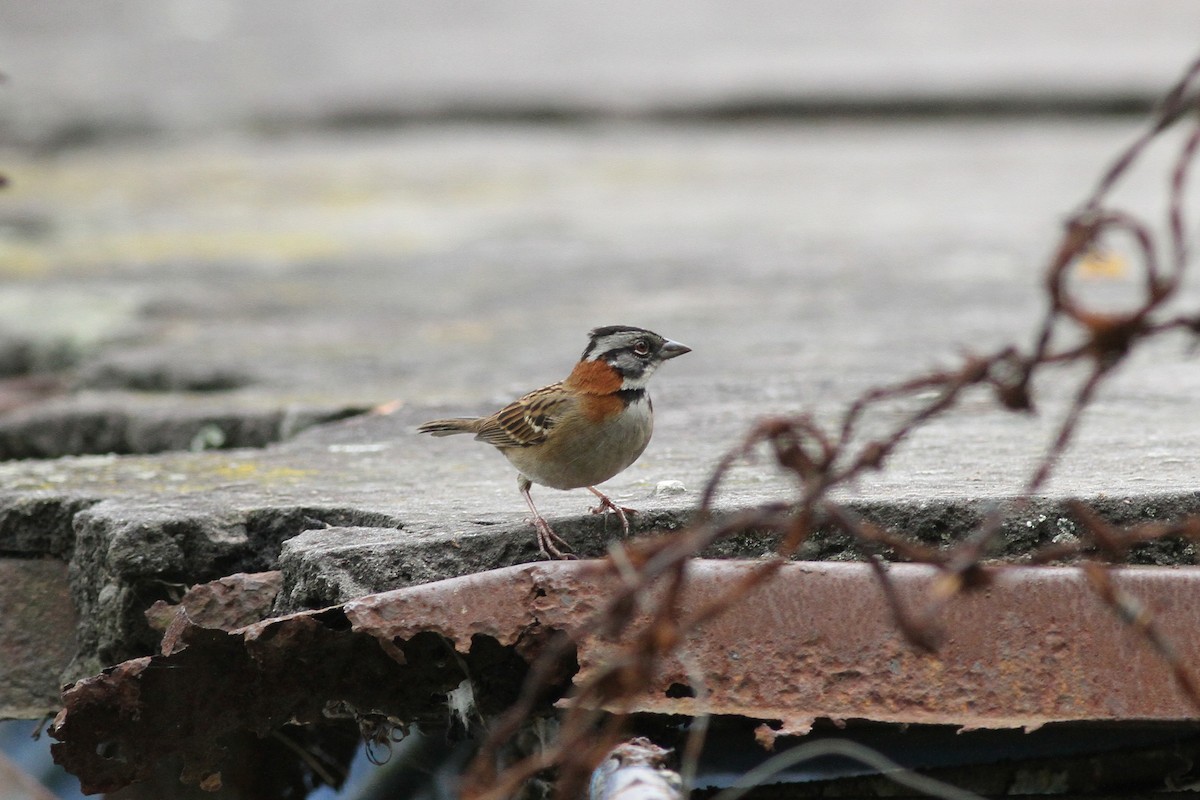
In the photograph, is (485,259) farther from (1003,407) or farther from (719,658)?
(1003,407)

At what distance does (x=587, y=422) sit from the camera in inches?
132

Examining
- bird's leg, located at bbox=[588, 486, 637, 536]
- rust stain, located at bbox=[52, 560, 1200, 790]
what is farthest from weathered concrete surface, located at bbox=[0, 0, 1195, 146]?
rust stain, located at bbox=[52, 560, 1200, 790]

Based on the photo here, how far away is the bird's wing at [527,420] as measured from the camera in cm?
338

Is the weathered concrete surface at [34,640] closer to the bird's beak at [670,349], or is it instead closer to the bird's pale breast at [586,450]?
the bird's pale breast at [586,450]

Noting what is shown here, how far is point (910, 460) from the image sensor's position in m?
3.35

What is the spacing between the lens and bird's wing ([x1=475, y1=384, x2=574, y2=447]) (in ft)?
11.1

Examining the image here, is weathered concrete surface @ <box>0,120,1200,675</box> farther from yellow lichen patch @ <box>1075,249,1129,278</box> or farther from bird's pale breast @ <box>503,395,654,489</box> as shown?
yellow lichen patch @ <box>1075,249,1129,278</box>

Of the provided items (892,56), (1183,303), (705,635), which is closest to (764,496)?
(705,635)

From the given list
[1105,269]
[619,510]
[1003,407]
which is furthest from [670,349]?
[1105,269]

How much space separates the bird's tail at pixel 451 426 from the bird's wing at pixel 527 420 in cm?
3

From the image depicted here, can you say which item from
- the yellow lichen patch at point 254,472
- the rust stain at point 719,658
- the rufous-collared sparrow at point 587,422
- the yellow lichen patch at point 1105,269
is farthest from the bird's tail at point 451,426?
the yellow lichen patch at point 1105,269

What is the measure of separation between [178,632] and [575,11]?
557 inches

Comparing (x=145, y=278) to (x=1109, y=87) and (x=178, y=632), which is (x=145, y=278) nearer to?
(x=178, y=632)

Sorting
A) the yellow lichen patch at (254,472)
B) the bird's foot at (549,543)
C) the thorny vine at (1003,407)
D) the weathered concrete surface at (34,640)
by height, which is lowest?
the weathered concrete surface at (34,640)
